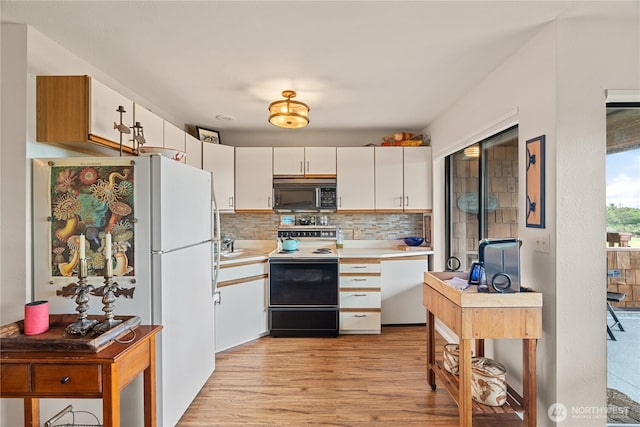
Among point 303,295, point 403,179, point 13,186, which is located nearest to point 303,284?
point 303,295

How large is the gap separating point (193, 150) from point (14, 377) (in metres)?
2.61

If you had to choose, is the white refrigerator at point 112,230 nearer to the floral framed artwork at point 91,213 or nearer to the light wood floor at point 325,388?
the floral framed artwork at point 91,213

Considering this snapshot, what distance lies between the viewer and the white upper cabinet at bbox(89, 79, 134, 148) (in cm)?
188

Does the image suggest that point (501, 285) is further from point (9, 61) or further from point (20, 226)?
point (9, 61)

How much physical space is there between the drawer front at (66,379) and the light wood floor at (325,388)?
979 mm

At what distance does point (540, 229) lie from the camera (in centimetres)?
183

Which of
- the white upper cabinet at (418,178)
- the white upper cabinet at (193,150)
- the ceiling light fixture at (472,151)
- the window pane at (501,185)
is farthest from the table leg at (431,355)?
the white upper cabinet at (193,150)

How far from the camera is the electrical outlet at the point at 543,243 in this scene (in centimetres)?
177

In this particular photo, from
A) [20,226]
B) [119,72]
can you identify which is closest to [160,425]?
[20,226]

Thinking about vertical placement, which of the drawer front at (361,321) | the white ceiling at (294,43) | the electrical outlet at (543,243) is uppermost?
the white ceiling at (294,43)

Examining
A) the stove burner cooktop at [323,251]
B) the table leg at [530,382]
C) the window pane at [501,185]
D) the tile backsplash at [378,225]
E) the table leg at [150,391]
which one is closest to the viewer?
the table leg at [150,391]

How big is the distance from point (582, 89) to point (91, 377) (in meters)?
2.78

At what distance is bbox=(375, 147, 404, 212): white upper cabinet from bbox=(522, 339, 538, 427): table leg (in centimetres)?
230

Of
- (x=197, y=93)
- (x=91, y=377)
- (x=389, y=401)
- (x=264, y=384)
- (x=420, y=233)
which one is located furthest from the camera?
(x=420, y=233)
